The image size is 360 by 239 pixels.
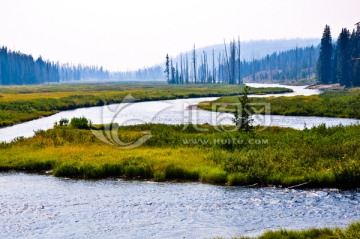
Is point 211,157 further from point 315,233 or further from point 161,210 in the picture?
Result: point 315,233

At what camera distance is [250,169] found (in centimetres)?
2358

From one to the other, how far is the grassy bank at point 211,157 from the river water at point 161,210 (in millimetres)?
1204

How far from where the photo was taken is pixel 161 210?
62.7ft

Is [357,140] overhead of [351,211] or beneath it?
overhead

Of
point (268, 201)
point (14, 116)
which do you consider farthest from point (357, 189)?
point (14, 116)

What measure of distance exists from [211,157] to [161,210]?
339 inches

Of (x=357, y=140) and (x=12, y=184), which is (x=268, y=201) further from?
(x=12, y=184)

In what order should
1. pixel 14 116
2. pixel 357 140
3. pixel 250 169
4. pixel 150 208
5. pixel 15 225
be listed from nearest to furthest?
1. pixel 15 225
2. pixel 150 208
3. pixel 250 169
4. pixel 357 140
5. pixel 14 116

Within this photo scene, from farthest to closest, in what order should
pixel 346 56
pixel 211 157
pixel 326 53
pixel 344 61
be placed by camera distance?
pixel 326 53
pixel 346 56
pixel 344 61
pixel 211 157

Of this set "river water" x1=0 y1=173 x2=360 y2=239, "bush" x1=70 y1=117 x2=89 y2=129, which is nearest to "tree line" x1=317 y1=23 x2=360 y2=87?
"bush" x1=70 y1=117 x2=89 y2=129

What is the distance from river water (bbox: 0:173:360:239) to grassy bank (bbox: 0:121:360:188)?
47.4 inches

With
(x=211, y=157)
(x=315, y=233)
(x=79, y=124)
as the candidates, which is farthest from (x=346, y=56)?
(x=315, y=233)

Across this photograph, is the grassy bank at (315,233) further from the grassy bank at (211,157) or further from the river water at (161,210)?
the grassy bank at (211,157)

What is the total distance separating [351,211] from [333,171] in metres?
4.58
